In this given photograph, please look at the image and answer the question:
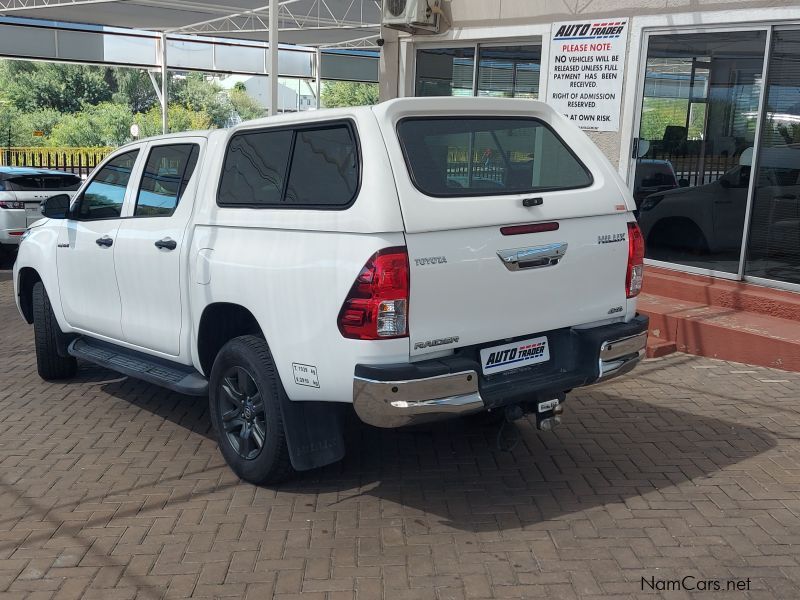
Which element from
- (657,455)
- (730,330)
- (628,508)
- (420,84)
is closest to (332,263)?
(628,508)

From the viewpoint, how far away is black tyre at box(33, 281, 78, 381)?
22.1ft

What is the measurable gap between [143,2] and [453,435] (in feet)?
53.9

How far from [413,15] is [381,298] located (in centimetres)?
740

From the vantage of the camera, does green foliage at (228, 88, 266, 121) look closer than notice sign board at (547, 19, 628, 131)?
No

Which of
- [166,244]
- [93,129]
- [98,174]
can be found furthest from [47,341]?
[93,129]

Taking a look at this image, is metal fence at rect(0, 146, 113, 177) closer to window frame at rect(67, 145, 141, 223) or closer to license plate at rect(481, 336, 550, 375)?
window frame at rect(67, 145, 141, 223)

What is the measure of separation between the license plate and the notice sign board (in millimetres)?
5331

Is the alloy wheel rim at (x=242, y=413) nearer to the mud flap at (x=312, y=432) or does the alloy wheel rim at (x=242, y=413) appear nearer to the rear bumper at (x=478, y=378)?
the mud flap at (x=312, y=432)

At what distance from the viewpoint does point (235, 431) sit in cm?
495

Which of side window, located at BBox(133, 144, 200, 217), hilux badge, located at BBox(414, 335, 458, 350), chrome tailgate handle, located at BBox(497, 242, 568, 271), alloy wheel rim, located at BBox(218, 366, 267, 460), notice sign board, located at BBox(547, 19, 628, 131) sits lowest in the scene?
alloy wheel rim, located at BBox(218, 366, 267, 460)

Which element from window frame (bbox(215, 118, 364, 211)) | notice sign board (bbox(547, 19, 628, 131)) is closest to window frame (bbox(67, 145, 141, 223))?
window frame (bbox(215, 118, 364, 211))

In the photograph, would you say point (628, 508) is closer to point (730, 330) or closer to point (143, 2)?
point (730, 330)

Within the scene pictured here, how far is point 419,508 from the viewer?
4574 millimetres

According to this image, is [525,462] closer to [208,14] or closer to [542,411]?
[542,411]
